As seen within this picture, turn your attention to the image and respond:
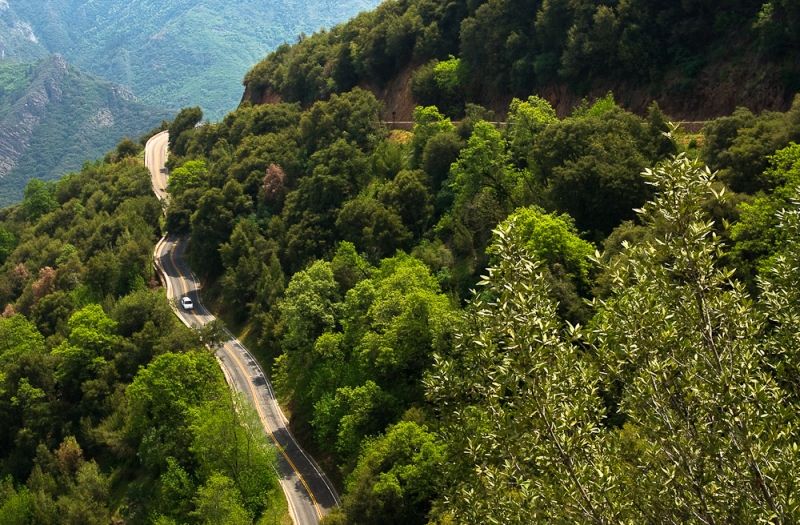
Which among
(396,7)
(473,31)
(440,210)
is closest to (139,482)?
(440,210)

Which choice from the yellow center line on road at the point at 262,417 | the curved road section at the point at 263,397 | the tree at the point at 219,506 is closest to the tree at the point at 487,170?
the curved road section at the point at 263,397

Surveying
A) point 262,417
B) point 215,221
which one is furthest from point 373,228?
point 215,221

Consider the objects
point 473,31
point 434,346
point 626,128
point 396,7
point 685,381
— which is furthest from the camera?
point 396,7

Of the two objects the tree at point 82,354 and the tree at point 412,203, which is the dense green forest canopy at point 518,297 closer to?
the tree at point 412,203

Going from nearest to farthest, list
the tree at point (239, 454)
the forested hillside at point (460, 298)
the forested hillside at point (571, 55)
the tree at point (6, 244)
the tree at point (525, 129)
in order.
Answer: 1. the forested hillside at point (460, 298)
2. the tree at point (239, 454)
3. the forested hillside at point (571, 55)
4. the tree at point (525, 129)
5. the tree at point (6, 244)

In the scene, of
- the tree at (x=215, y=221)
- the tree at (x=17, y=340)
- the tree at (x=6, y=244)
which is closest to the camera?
the tree at (x=17, y=340)

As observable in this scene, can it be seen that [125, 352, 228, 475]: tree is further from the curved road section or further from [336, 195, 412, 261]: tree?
[336, 195, 412, 261]: tree

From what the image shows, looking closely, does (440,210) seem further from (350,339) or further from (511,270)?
(511,270)

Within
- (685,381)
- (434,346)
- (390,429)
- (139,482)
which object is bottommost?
(139,482)
